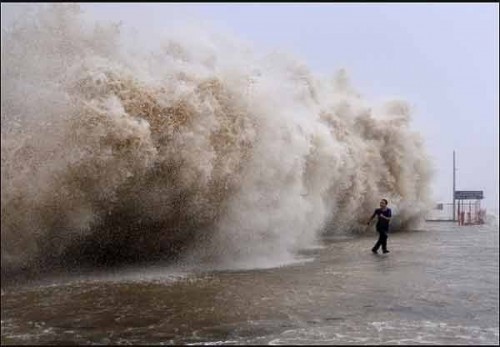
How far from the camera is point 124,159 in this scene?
921 centimetres

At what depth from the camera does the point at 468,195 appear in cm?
3025

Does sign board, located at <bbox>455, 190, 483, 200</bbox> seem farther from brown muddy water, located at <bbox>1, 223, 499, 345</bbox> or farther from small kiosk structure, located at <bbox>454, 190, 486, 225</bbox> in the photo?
brown muddy water, located at <bbox>1, 223, 499, 345</bbox>

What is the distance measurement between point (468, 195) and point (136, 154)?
2500 centimetres

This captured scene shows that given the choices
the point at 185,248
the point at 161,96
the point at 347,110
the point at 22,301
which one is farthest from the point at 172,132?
the point at 347,110

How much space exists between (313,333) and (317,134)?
43.4 ft

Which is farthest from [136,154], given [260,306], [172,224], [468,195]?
[468,195]

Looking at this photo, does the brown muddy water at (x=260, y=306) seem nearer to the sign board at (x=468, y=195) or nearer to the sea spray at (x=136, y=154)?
the sea spray at (x=136, y=154)

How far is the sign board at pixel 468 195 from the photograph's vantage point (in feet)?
98.2

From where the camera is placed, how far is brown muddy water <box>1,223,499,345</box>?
5355mm

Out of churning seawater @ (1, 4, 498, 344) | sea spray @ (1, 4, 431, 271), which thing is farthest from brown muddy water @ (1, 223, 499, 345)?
sea spray @ (1, 4, 431, 271)

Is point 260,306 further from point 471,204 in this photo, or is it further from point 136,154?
point 471,204

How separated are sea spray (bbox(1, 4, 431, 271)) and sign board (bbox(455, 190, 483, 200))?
1858cm

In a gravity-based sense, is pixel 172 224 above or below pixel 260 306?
above

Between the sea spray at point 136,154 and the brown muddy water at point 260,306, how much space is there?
82 centimetres
